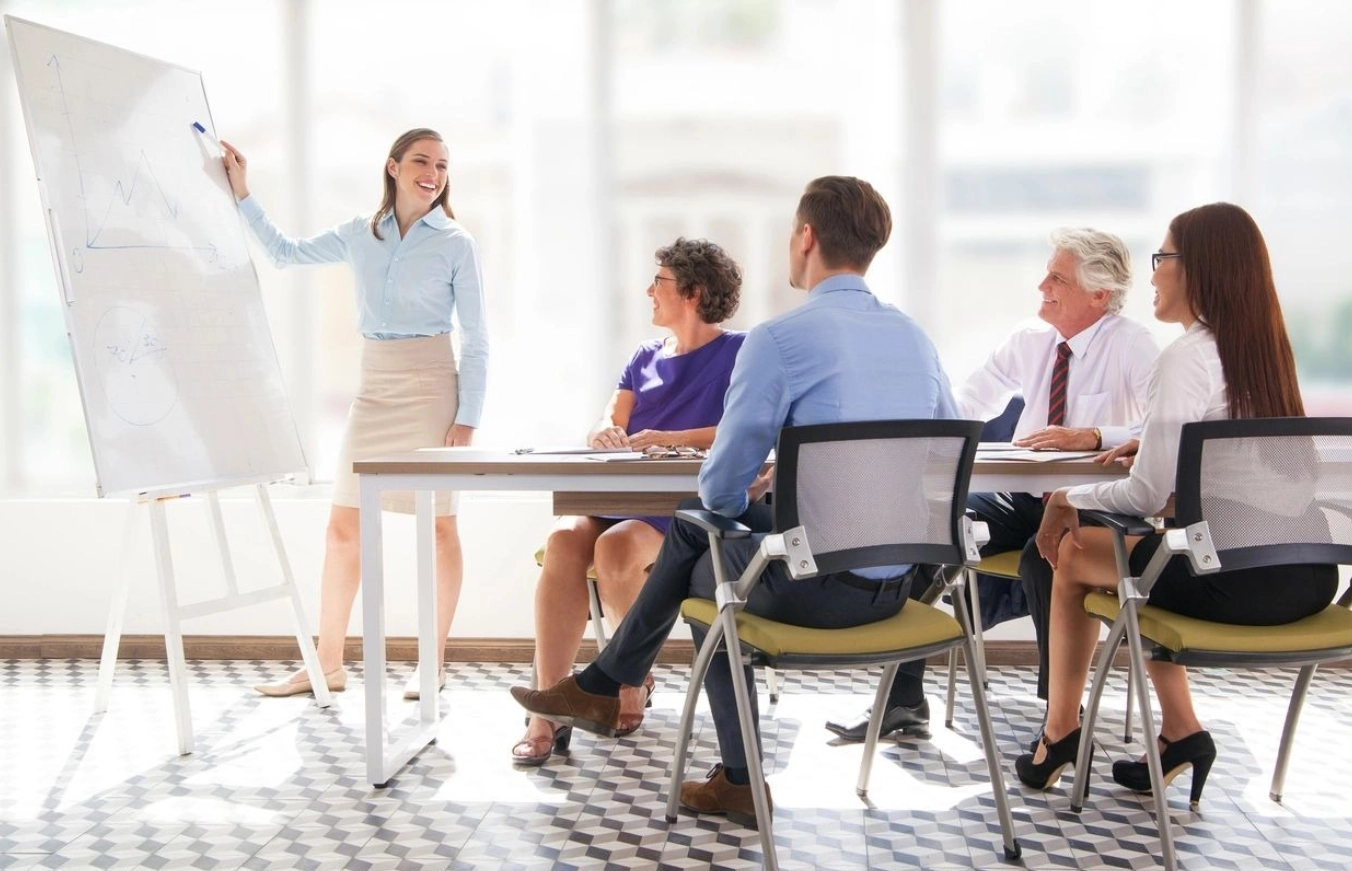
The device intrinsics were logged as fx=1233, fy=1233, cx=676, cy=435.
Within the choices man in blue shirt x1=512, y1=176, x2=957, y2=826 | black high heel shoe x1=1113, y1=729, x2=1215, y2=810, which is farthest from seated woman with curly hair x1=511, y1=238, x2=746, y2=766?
black high heel shoe x1=1113, y1=729, x2=1215, y2=810

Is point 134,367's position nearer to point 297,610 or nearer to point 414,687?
point 297,610

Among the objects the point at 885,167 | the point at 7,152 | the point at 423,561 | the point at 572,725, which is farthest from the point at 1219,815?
the point at 7,152

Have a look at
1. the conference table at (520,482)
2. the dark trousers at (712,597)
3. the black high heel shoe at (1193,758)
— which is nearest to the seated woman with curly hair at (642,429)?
the conference table at (520,482)

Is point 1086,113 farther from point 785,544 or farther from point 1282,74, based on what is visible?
point 785,544

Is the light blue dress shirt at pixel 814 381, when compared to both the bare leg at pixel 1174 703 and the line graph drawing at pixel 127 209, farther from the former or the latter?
the line graph drawing at pixel 127 209

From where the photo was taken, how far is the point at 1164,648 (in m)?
2.36

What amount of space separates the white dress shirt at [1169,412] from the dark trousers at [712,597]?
0.51 m

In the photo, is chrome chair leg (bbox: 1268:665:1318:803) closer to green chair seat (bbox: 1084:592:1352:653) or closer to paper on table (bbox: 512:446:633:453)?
green chair seat (bbox: 1084:592:1352:653)

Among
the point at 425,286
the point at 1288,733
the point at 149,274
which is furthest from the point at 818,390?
the point at 149,274

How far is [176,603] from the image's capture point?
123 inches

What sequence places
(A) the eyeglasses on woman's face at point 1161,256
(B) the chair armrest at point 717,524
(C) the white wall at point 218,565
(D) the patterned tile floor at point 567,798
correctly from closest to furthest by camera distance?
(B) the chair armrest at point 717,524 → (D) the patterned tile floor at point 567,798 → (A) the eyeglasses on woman's face at point 1161,256 → (C) the white wall at point 218,565

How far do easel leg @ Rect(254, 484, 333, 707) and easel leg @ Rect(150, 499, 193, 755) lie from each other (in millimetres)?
379

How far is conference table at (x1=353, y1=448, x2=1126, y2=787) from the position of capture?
2.61 meters

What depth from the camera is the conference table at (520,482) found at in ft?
8.56
